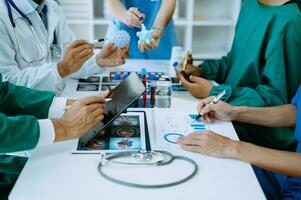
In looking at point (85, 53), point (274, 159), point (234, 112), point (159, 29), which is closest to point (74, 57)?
point (85, 53)

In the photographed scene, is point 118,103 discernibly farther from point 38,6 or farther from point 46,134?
point 38,6

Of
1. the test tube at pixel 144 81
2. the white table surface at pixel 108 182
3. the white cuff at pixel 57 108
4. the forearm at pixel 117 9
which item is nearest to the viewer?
the white table surface at pixel 108 182

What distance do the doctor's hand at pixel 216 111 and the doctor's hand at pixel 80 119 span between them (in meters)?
0.37

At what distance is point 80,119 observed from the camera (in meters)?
1.18

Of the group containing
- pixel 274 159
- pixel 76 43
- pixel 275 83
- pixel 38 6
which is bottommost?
pixel 274 159

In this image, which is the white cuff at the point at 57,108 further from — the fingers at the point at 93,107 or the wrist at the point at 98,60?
the wrist at the point at 98,60

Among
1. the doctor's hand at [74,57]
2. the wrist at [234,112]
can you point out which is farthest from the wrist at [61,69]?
the wrist at [234,112]

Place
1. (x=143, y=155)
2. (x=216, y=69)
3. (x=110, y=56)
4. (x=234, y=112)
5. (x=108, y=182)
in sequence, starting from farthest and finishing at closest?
(x=216, y=69)
(x=110, y=56)
(x=234, y=112)
(x=143, y=155)
(x=108, y=182)

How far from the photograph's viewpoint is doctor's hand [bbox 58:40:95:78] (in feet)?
5.37

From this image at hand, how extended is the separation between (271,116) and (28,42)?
104 centimetres

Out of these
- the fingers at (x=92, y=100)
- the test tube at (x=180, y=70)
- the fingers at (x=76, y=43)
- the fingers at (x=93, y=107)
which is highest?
Result: the fingers at (x=76, y=43)

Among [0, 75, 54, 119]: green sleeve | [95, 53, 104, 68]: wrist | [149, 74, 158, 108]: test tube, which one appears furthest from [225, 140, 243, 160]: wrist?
[95, 53, 104, 68]: wrist

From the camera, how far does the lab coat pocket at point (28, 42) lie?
5.28 feet

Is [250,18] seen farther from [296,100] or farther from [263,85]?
[296,100]
